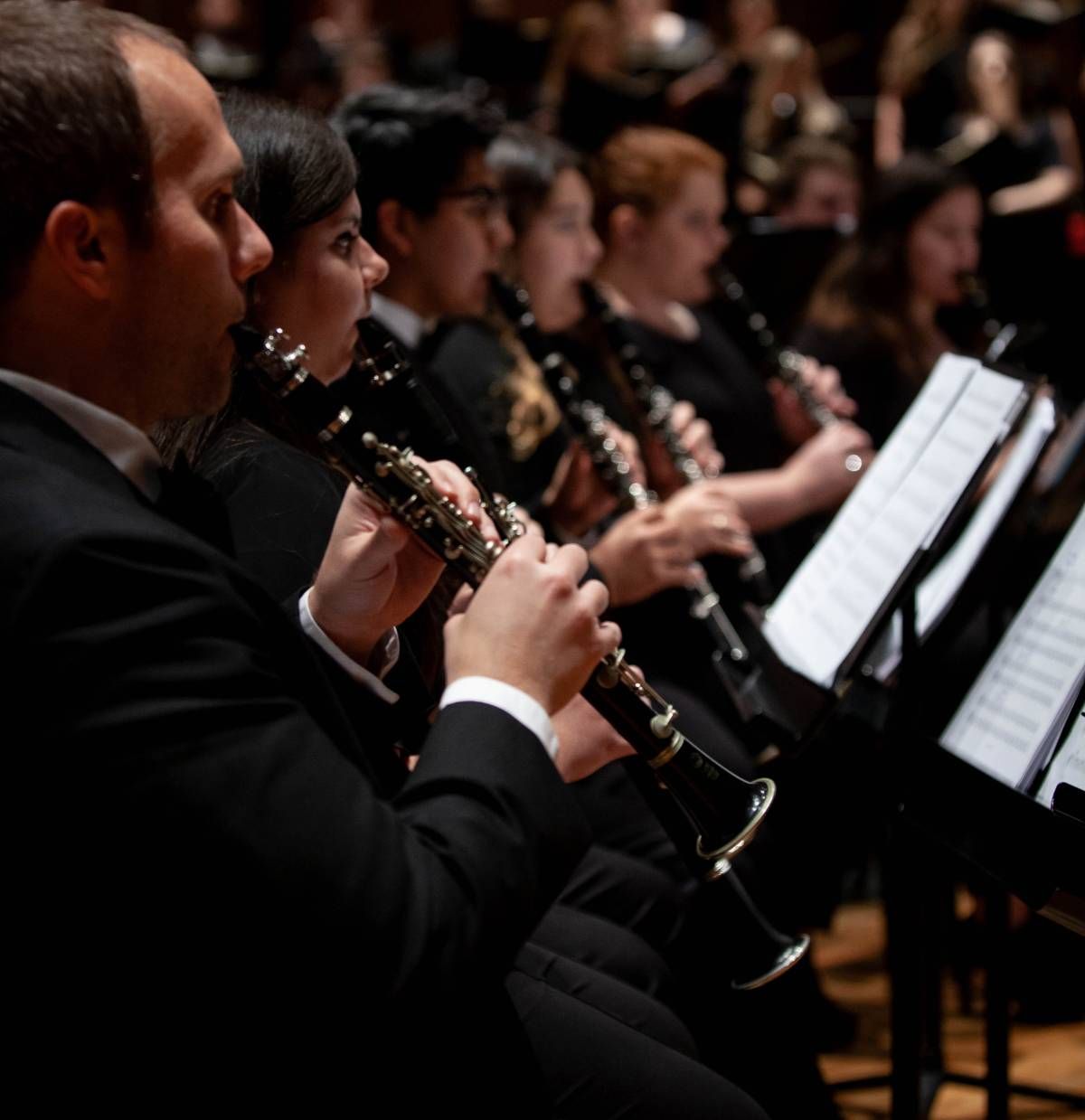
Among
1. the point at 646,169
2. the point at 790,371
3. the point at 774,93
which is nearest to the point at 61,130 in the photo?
the point at 790,371

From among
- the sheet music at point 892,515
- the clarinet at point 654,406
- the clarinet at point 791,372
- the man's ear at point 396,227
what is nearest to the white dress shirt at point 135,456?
the sheet music at point 892,515

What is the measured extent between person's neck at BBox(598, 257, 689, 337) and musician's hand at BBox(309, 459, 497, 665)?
1833mm

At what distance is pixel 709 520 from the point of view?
2.21m

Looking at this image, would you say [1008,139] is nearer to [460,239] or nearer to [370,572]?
[460,239]

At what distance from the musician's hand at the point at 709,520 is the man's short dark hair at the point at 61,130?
1353mm

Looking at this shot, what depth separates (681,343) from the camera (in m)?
2.97

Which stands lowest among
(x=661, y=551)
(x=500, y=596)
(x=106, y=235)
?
(x=661, y=551)

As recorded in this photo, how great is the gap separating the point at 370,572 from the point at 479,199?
97 centimetres

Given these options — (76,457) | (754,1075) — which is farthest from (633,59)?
(76,457)

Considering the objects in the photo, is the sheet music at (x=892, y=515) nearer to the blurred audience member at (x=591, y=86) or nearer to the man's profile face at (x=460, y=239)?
the man's profile face at (x=460, y=239)

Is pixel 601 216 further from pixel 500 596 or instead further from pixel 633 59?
pixel 633 59

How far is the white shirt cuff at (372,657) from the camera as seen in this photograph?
3.99 feet

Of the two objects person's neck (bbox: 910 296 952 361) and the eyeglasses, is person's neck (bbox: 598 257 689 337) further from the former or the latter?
the eyeglasses

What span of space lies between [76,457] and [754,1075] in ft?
3.64
